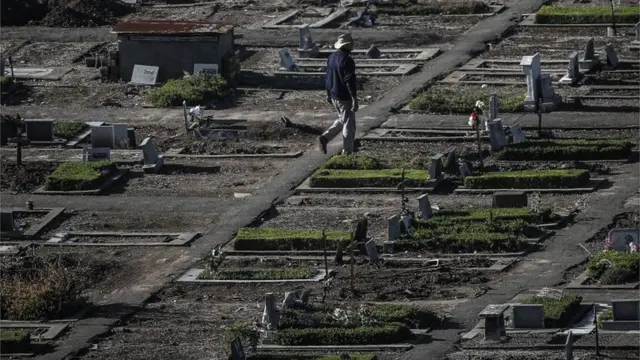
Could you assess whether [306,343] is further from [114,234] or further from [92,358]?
[114,234]

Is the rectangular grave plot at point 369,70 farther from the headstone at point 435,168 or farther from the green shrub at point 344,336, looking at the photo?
the green shrub at point 344,336

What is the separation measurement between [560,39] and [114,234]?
59.2 ft

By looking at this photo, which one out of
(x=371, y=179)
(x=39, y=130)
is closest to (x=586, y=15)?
(x=39, y=130)

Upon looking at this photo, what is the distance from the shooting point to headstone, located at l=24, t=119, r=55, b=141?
42.9 m

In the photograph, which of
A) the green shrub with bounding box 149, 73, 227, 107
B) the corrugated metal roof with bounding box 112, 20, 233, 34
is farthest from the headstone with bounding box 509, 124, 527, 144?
the corrugated metal roof with bounding box 112, 20, 233, 34

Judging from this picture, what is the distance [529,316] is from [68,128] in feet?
54.7

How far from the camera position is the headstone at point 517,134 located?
1576 inches

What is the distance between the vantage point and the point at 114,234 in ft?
118

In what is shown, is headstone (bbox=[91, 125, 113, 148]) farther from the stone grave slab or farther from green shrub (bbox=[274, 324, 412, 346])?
green shrub (bbox=[274, 324, 412, 346])

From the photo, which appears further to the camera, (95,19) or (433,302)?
(95,19)

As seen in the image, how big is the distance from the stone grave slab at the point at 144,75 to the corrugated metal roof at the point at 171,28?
785mm

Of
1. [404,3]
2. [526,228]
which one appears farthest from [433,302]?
[404,3]

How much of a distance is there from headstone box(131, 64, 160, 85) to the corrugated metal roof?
2.58ft

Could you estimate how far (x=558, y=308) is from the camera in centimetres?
2936
